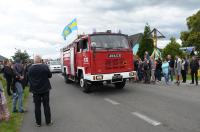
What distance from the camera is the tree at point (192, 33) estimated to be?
66125 millimetres

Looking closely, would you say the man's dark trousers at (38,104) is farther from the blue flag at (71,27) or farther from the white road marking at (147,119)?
the blue flag at (71,27)

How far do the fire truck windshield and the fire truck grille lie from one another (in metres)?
0.68

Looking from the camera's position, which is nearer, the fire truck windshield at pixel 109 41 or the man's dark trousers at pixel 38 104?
the man's dark trousers at pixel 38 104

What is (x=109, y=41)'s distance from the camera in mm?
→ 14539

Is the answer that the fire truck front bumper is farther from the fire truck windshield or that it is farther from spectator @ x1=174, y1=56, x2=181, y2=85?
spectator @ x1=174, y1=56, x2=181, y2=85

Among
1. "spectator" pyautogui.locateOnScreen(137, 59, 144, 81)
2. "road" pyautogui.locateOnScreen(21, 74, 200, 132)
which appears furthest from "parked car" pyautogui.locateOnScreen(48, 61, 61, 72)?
"road" pyautogui.locateOnScreen(21, 74, 200, 132)

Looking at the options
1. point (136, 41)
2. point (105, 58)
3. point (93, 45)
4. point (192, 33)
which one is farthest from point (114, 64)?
point (192, 33)

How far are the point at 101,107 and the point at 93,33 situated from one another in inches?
202

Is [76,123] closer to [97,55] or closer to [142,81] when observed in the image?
[97,55]

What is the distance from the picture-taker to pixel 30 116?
9812 mm

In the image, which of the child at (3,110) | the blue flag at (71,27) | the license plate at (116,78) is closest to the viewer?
the child at (3,110)

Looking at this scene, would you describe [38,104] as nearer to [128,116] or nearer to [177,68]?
[128,116]

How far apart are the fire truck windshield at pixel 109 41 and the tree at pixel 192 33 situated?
178ft

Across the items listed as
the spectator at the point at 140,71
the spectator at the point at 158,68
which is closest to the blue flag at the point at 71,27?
the spectator at the point at 140,71
